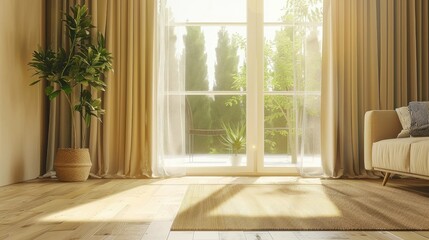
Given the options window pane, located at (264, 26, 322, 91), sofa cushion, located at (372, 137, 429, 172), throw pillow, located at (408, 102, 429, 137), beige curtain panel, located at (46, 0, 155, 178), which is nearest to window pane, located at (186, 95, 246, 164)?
window pane, located at (264, 26, 322, 91)

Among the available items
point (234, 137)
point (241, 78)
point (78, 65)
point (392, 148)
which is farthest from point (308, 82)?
point (78, 65)

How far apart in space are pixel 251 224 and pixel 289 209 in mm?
536

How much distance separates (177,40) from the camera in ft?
16.9

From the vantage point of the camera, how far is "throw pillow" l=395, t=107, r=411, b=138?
4109 millimetres

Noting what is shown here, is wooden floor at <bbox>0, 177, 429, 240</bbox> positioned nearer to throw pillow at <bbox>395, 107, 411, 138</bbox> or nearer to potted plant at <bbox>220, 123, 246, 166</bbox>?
potted plant at <bbox>220, 123, 246, 166</bbox>

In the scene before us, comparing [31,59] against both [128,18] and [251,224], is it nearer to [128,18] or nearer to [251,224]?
[128,18]

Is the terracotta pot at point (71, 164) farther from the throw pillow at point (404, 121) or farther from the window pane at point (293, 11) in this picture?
the throw pillow at point (404, 121)

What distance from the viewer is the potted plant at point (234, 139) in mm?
5410

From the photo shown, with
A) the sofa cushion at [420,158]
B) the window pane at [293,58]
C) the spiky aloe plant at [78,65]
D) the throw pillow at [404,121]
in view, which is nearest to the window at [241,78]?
the window pane at [293,58]

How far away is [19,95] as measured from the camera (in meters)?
4.59

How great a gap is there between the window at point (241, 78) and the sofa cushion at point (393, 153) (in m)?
1.05

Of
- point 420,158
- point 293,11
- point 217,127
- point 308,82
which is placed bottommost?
point 420,158

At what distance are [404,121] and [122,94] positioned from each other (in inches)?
102

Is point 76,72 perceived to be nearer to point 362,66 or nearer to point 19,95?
point 19,95
